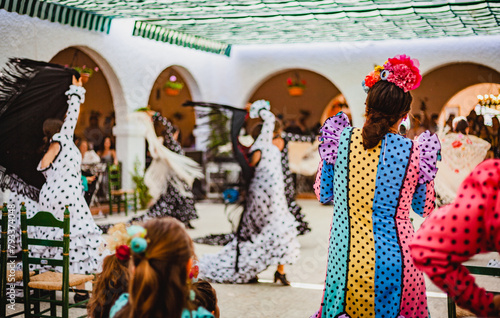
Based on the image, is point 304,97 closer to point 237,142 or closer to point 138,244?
point 237,142

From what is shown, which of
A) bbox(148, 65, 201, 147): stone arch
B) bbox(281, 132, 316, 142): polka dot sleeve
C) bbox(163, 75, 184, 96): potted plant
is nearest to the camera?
bbox(281, 132, 316, 142): polka dot sleeve

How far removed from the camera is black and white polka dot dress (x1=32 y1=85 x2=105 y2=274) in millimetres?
4883

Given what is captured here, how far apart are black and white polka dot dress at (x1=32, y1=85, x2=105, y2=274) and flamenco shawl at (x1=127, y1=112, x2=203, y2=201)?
3.39 m

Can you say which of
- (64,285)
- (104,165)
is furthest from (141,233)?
(104,165)

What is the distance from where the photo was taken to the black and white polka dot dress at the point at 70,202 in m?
4.88

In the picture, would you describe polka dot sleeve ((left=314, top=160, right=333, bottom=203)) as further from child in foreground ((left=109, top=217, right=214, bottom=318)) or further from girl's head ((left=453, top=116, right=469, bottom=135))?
girl's head ((left=453, top=116, right=469, bottom=135))

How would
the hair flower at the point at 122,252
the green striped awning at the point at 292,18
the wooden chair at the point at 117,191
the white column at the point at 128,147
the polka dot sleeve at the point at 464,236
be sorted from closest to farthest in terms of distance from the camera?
1. the polka dot sleeve at the point at 464,236
2. the hair flower at the point at 122,252
3. the green striped awning at the point at 292,18
4. the wooden chair at the point at 117,191
5. the white column at the point at 128,147

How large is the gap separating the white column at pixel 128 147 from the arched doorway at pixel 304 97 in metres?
7.24

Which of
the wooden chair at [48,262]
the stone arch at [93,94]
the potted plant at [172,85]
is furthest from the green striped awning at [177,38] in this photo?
the wooden chair at [48,262]

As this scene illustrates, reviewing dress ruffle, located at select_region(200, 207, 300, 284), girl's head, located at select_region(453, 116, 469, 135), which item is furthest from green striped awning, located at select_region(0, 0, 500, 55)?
dress ruffle, located at select_region(200, 207, 300, 284)

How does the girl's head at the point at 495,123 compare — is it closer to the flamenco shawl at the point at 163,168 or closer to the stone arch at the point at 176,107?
the flamenco shawl at the point at 163,168

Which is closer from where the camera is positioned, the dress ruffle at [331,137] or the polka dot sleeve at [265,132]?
the dress ruffle at [331,137]

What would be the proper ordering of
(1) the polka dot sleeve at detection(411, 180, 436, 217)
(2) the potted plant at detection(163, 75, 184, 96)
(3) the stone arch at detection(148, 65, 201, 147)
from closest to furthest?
A: (1) the polka dot sleeve at detection(411, 180, 436, 217)
(2) the potted plant at detection(163, 75, 184, 96)
(3) the stone arch at detection(148, 65, 201, 147)

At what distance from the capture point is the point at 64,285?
3809 millimetres
